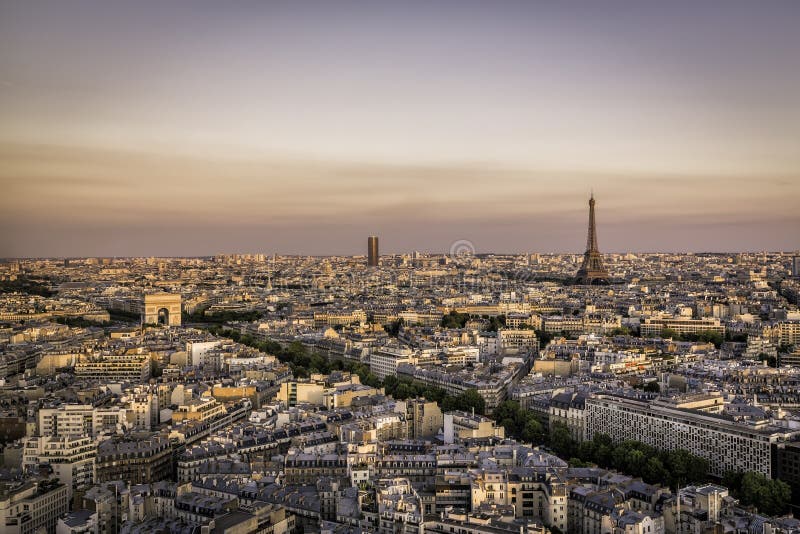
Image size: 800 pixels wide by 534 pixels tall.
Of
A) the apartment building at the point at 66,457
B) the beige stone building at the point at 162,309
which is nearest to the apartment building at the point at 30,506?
the apartment building at the point at 66,457

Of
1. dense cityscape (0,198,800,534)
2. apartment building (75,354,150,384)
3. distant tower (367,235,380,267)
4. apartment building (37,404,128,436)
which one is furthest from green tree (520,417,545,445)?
distant tower (367,235,380,267)

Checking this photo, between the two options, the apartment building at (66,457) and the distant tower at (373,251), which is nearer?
the apartment building at (66,457)

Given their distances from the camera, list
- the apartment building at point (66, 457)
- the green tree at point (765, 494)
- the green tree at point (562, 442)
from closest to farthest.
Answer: the green tree at point (765, 494) → the apartment building at point (66, 457) → the green tree at point (562, 442)

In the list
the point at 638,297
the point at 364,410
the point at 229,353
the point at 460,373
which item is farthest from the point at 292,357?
the point at 638,297

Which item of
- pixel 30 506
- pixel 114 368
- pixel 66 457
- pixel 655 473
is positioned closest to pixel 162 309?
pixel 114 368

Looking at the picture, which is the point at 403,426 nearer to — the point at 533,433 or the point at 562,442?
the point at 533,433

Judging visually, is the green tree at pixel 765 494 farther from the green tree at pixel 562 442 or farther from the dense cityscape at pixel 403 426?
the green tree at pixel 562 442

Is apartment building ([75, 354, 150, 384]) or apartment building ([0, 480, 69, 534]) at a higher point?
apartment building ([75, 354, 150, 384])

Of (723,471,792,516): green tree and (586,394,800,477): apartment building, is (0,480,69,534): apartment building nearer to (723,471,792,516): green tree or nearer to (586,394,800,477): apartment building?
(586,394,800,477): apartment building

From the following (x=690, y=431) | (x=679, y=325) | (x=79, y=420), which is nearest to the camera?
(x=690, y=431)
